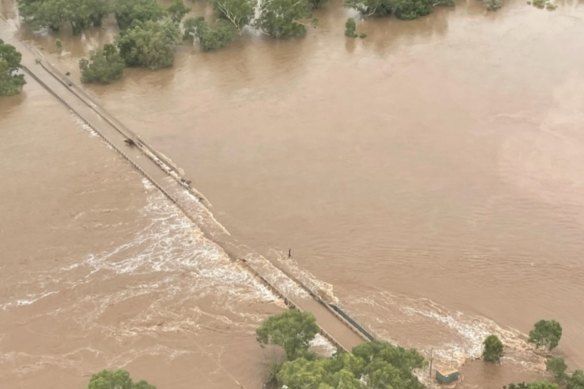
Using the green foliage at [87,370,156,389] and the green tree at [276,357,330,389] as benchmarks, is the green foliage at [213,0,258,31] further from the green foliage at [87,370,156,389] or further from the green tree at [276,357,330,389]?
the green tree at [276,357,330,389]

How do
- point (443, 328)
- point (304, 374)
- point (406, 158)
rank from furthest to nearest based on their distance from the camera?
point (406, 158), point (443, 328), point (304, 374)

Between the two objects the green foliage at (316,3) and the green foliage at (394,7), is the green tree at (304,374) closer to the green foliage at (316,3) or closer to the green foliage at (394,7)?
the green foliage at (394,7)

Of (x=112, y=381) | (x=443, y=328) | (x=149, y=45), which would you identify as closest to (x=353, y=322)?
(x=443, y=328)

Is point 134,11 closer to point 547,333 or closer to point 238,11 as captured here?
point 238,11

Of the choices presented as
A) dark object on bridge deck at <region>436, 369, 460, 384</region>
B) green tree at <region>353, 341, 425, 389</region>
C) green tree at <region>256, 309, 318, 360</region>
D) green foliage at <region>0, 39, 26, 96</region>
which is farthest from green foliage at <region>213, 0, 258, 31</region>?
green tree at <region>353, 341, 425, 389</region>

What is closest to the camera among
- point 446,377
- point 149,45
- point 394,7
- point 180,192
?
point 446,377

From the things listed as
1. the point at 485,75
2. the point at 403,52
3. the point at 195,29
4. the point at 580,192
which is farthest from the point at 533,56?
the point at 195,29
